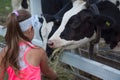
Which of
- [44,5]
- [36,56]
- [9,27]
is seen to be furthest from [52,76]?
[44,5]

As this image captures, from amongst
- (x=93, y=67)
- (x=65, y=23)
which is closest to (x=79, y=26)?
(x=65, y=23)

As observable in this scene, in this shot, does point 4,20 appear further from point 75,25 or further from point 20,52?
point 20,52

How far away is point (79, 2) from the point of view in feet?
17.3

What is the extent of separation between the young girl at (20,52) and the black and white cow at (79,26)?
0.89 meters

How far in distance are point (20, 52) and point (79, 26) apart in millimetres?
1295

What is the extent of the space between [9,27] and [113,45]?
88.6 inches

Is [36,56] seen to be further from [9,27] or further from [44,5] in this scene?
[44,5]

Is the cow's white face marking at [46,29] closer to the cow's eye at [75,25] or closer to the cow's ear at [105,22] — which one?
the cow's eye at [75,25]

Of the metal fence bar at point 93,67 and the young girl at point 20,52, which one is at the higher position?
the young girl at point 20,52

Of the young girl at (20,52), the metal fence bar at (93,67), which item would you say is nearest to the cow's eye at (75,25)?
the metal fence bar at (93,67)

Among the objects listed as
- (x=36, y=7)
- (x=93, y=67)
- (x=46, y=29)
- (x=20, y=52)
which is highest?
(x=36, y=7)

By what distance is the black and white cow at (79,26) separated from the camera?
492 cm

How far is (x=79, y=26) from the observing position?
4.99 m

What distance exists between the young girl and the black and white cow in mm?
890
